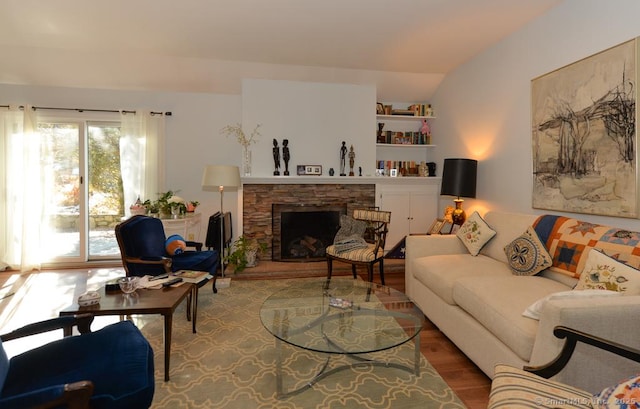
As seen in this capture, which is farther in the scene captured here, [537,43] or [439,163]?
[439,163]

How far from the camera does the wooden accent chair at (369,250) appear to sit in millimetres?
3578

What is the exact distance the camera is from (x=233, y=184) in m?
3.77

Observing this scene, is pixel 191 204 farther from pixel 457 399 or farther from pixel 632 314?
pixel 632 314

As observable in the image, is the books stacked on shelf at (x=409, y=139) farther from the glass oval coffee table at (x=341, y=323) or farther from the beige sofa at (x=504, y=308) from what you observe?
the glass oval coffee table at (x=341, y=323)

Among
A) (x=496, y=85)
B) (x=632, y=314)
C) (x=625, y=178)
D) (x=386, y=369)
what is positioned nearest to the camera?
(x=632, y=314)

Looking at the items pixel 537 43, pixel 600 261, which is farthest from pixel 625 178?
pixel 537 43

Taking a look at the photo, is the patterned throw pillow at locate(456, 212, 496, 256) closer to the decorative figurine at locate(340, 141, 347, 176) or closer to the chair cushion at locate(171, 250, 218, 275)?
the decorative figurine at locate(340, 141, 347, 176)

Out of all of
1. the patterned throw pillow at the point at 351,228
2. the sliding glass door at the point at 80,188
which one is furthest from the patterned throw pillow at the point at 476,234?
the sliding glass door at the point at 80,188

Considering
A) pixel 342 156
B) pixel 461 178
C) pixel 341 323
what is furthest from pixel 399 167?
pixel 341 323

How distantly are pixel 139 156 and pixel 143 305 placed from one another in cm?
320

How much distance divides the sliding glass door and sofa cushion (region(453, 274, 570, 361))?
4709mm

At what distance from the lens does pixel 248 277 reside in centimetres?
419

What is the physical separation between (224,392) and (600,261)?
7.72 ft

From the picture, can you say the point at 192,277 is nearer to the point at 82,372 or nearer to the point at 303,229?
the point at 82,372
